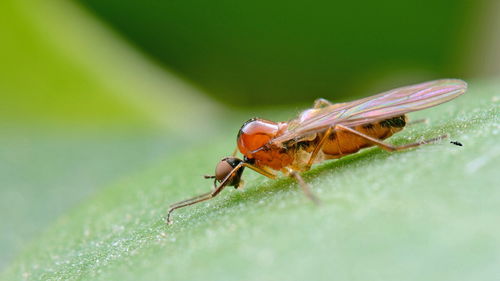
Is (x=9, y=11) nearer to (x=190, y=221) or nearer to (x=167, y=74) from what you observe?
(x=167, y=74)

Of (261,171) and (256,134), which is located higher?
(256,134)

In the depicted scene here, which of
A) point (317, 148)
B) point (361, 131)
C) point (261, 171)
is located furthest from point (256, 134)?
point (361, 131)

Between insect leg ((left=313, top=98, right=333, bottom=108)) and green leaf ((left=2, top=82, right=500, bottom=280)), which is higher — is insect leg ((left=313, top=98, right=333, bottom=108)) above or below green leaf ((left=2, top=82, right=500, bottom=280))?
above

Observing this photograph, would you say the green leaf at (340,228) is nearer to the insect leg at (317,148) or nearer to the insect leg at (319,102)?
the insect leg at (317,148)

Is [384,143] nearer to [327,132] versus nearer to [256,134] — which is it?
[327,132]

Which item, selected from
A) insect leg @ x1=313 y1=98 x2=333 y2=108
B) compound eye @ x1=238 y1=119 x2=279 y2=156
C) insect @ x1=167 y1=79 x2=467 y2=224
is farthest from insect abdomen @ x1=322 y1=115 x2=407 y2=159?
insect leg @ x1=313 y1=98 x2=333 y2=108

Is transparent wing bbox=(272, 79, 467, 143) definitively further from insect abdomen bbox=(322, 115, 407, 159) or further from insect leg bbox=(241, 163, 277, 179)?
insect leg bbox=(241, 163, 277, 179)
